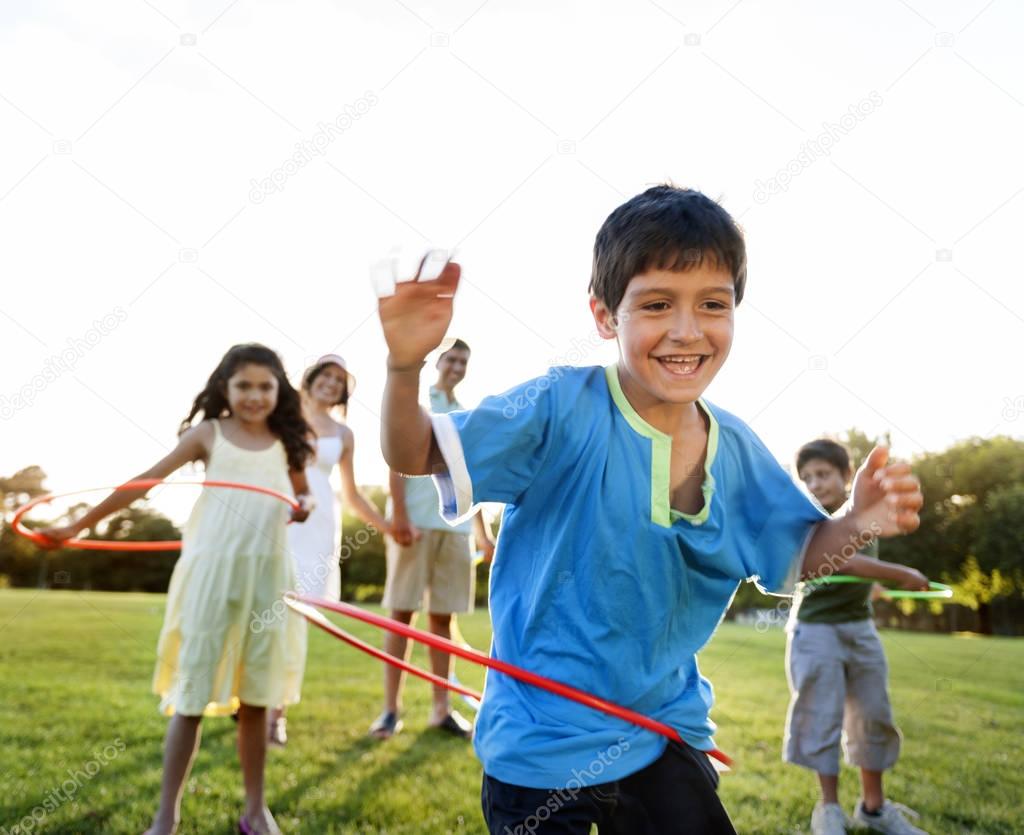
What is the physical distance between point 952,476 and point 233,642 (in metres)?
35.2

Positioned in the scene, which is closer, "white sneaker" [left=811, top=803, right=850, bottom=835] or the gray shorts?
"white sneaker" [left=811, top=803, right=850, bottom=835]

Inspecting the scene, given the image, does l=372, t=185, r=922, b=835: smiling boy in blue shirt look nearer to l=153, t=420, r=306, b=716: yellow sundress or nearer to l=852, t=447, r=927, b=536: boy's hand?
l=852, t=447, r=927, b=536: boy's hand

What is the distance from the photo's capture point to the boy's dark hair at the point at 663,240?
2375 millimetres

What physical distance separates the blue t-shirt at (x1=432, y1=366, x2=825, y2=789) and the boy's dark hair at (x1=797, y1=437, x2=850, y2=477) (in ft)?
10.5

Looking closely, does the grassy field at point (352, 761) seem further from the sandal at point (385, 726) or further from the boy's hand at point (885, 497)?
the boy's hand at point (885, 497)

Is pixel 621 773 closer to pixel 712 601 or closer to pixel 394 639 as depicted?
pixel 712 601

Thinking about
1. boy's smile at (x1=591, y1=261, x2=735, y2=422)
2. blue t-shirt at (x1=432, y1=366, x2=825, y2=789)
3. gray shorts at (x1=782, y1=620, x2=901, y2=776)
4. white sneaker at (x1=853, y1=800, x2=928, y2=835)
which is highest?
boy's smile at (x1=591, y1=261, x2=735, y2=422)

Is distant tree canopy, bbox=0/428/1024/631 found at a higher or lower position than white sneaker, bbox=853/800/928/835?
higher

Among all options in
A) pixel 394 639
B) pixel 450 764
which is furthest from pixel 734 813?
pixel 394 639

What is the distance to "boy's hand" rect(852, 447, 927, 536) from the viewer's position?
247 centimetres

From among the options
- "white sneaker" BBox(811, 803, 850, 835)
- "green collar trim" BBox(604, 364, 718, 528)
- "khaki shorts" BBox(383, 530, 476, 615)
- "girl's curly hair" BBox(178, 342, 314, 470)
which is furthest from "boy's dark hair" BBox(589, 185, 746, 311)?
"khaki shorts" BBox(383, 530, 476, 615)

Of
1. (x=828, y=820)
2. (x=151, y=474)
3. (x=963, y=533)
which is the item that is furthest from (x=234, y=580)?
(x=963, y=533)

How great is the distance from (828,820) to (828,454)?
1929 mm

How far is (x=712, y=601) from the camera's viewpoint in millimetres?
2445
